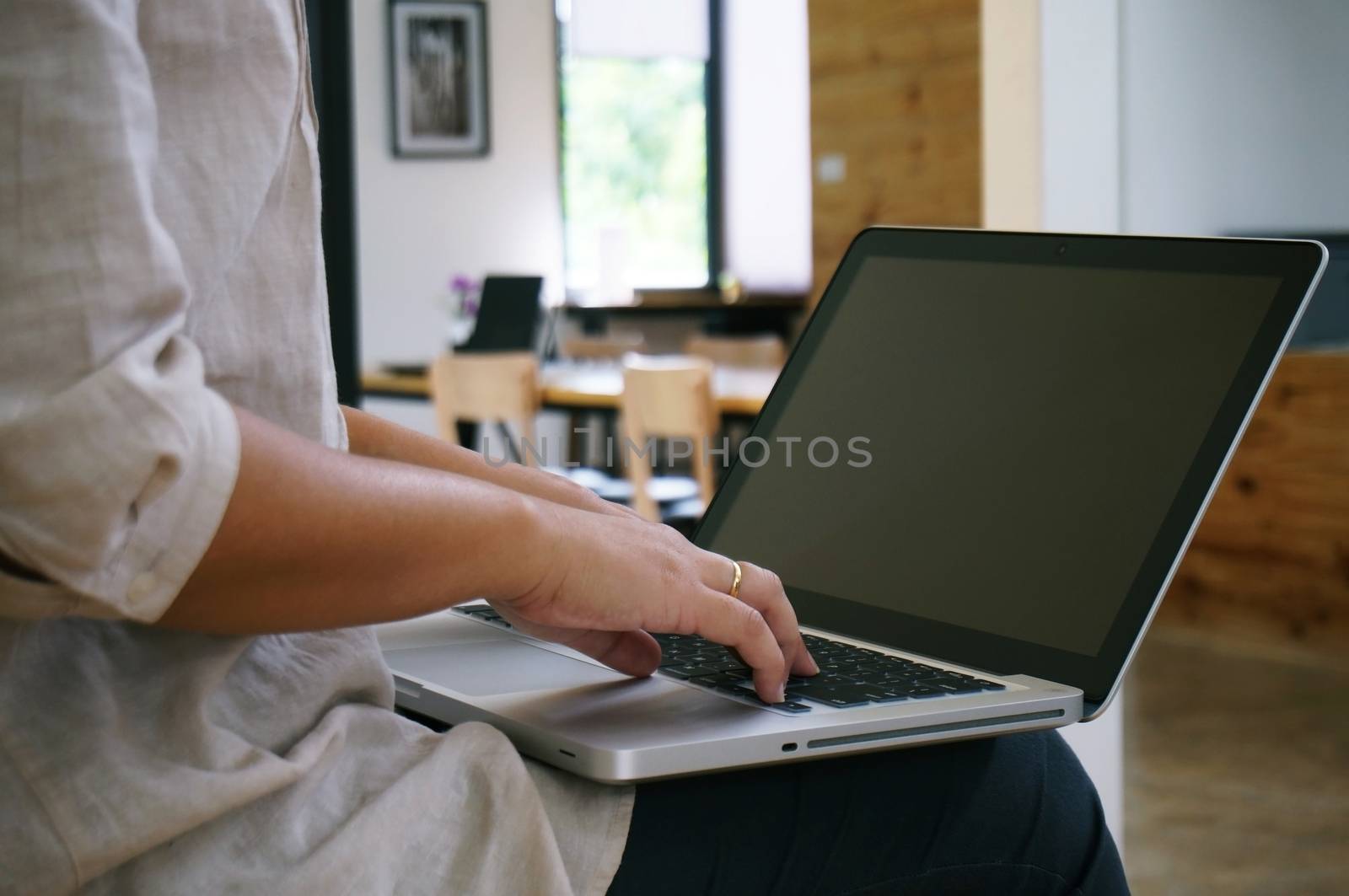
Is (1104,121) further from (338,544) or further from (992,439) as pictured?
(338,544)

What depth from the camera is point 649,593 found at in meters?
0.59

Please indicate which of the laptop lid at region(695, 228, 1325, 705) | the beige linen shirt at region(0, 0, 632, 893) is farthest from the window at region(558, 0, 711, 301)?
the beige linen shirt at region(0, 0, 632, 893)

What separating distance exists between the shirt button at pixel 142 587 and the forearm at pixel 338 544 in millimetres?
20

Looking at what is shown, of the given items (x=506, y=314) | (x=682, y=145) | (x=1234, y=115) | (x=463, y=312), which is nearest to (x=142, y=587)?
(x=1234, y=115)

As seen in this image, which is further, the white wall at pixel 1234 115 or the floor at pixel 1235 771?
the floor at pixel 1235 771

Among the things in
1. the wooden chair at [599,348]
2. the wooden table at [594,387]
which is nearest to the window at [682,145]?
the wooden chair at [599,348]

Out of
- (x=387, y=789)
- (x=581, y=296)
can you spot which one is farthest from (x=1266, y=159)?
(x=581, y=296)

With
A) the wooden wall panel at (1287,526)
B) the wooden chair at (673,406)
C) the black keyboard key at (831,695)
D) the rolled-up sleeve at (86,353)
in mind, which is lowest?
the wooden wall panel at (1287,526)

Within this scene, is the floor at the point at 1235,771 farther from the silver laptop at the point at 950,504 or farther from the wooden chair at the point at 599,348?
the wooden chair at the point at 599,348

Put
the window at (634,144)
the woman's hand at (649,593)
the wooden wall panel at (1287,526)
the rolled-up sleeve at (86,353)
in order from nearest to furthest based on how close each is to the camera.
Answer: the rolled-up sleeve at (86,353), the woman's hand at (649,593), the wooden wall panel at (1287,526), the window at (634,144)

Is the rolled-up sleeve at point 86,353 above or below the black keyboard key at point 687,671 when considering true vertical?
above

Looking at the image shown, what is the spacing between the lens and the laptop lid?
2.47 ft

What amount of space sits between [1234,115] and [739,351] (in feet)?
11.4

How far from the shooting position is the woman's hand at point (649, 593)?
1.86 ft
